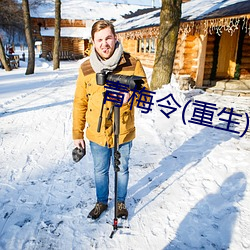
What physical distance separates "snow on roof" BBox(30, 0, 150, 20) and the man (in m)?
34.2

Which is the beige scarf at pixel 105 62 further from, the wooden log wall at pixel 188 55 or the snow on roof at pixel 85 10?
the snow on roof at pixel 85 10

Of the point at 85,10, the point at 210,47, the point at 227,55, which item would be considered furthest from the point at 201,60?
the point at 85,10

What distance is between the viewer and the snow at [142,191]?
2.28 meters

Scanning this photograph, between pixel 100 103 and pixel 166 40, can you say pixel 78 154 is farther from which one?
pixel 166 40

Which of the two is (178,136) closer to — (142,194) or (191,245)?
(142,194)

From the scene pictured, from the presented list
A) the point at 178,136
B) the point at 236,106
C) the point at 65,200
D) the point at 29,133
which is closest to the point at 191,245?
the point at 65,200

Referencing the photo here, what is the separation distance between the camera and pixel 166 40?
689 cm

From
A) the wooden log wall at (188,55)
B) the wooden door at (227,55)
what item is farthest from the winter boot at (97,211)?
the wooden door at (227,55)

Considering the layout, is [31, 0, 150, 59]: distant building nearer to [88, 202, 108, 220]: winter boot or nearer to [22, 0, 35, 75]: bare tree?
[22, 0, 35, 75]: bare tree

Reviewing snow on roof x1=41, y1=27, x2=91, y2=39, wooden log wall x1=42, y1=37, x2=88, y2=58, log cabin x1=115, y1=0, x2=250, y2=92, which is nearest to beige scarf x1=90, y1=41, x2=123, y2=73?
log cabin x1=115, y1=0, x2=250, y2=92

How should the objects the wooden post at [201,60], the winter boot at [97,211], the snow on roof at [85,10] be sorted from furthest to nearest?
the snow on roof at [85,10] → the wooden post at [201,60] → the winter boot at [97,211]

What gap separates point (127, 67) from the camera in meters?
2.05

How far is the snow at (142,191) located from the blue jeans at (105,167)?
1.00 feet

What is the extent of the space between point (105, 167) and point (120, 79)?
1012 millimetres
